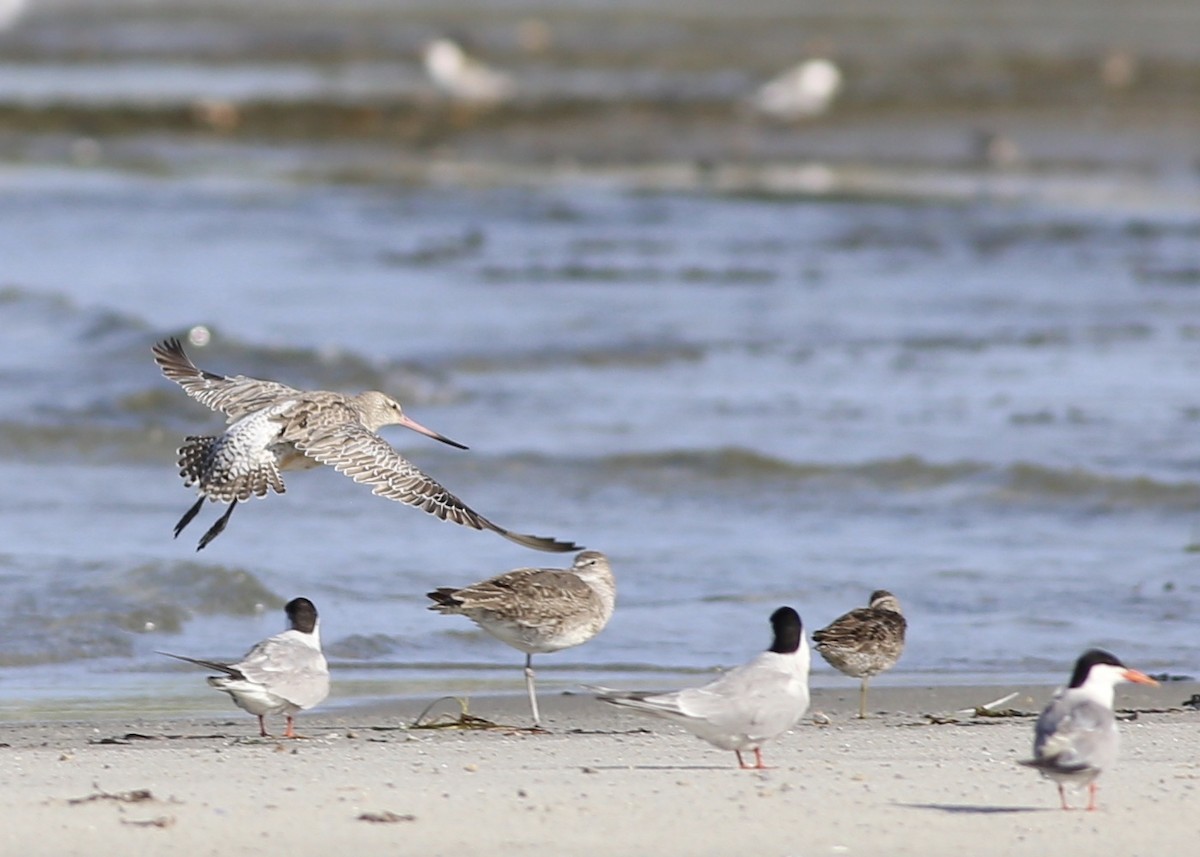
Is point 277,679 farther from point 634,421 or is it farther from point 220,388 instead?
point 634,421

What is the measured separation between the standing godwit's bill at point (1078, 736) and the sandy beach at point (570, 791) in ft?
0.54

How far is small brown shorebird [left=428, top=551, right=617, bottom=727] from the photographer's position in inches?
278

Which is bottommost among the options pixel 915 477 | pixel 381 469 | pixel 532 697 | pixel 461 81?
pixel 532 697

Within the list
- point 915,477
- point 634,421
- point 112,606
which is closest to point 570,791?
point 112,606

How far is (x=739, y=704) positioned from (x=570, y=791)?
1.66ft

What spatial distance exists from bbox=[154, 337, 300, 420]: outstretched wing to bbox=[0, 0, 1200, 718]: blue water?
683mm

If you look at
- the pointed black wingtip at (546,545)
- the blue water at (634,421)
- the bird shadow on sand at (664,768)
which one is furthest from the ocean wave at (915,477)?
the bird shadow on sand at (664,768)

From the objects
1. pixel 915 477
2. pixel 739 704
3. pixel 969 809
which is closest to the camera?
pixel 969 809

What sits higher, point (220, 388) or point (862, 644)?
point (220, 388)

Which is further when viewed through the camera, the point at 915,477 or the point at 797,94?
the point at 797,94

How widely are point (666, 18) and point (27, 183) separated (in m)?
22.6

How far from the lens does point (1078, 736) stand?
5395mm

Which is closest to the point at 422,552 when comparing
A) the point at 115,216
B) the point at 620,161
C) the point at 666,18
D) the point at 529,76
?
the point at 115,216

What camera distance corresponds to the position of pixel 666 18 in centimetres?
4506
